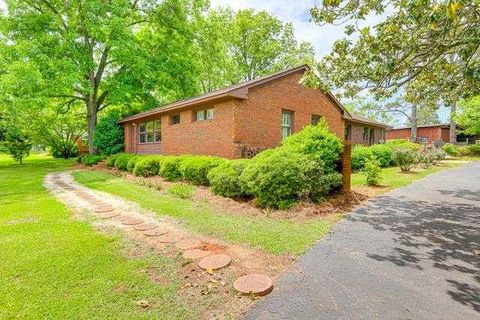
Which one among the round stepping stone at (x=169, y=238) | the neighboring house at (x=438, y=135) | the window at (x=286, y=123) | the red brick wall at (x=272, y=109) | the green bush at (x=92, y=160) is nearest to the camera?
the round stepping stone at (x=169, y=238)

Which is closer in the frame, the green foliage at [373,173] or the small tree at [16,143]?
the green foliage at [373,173]

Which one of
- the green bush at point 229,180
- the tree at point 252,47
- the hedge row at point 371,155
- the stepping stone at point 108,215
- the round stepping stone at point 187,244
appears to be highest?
the tree at point 252,47

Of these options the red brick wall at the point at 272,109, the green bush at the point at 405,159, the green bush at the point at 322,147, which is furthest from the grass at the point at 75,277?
the green bush at the point at 405,159

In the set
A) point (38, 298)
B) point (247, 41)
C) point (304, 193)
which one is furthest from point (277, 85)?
point (247, 41)

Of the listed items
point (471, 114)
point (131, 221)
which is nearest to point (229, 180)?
point (131, 221)

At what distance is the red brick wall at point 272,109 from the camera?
13.2m

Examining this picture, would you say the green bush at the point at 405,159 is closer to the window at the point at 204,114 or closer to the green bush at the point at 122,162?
the window at the point at 204,114

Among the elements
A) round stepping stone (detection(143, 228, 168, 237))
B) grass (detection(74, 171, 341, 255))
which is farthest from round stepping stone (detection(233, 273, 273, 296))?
round stepping stone (detection(143, 228, 168, 237))

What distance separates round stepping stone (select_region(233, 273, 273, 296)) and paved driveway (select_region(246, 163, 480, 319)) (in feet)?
0.35

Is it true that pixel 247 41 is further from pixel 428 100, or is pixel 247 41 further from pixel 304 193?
pixel 304 193

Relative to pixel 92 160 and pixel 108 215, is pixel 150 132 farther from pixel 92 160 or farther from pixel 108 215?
pixel 108 215

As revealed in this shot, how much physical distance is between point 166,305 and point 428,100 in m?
11.4

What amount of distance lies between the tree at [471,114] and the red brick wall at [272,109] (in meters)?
20.1

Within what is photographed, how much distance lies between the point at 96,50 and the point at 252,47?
19757mm
